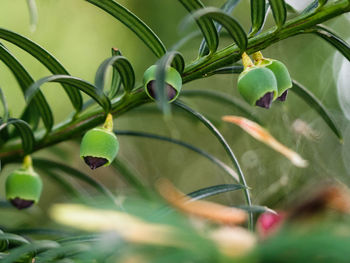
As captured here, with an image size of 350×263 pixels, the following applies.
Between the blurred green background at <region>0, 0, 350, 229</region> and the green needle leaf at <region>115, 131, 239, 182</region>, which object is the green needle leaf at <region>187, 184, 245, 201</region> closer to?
the green needle leaf at <region>115, 131, 239, 182</region>

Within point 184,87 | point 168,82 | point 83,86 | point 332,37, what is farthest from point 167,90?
point 184,87

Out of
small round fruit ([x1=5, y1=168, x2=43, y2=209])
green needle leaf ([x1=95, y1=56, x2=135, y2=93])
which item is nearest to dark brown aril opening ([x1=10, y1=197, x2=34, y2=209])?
small round fruit ([x1=5, y1=168, x2=43, y2=209])

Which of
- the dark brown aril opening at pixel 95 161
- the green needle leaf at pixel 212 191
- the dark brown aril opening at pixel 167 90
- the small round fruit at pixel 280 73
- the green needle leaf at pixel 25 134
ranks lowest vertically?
the green needle leaf at pixel 212 191

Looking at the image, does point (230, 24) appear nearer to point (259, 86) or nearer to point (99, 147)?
point (259, 86)

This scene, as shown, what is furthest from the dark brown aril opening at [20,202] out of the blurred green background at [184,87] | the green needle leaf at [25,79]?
the blurred green background at [184,87]

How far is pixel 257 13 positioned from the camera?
2.09 ft

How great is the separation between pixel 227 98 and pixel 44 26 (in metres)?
1.91

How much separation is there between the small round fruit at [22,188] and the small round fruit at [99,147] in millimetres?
142

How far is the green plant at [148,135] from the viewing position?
0.74 ft

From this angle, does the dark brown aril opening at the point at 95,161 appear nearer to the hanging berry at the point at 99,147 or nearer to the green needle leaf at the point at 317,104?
the hanging berry at the point at 99,147

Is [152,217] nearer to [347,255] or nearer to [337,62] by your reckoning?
[347,255]

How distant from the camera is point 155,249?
0.75ft

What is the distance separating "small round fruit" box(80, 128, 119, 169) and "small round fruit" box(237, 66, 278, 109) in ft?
0.63

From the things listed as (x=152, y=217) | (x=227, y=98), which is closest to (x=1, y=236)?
(x=152, y=217)
